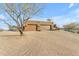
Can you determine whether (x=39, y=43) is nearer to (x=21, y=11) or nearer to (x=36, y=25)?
(x=36, y=25)

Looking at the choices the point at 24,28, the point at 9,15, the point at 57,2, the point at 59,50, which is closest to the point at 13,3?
the point at 9,15

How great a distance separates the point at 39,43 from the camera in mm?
1700

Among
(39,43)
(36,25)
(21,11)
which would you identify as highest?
(21,11)

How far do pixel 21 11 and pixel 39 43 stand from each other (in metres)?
0.41

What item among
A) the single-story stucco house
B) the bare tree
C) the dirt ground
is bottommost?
the dirt ground

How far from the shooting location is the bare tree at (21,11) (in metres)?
1.70

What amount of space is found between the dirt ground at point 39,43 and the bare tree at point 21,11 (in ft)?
0.37

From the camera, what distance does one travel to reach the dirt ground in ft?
5.47

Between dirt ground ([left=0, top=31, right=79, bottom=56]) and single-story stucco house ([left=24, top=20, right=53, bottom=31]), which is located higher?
single-story stucco house ([left=24, top=20, right=53, bottom=31])

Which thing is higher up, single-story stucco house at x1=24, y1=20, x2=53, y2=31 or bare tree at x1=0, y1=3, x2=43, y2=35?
bare tree at x1=0, y1=3, x2=43, y2=35

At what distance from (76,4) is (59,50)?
535 mm

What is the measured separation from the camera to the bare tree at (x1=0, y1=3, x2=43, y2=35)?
1700 millimetres

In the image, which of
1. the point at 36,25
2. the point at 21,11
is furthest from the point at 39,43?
the point at 21,11

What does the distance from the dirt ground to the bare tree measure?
112 mm
